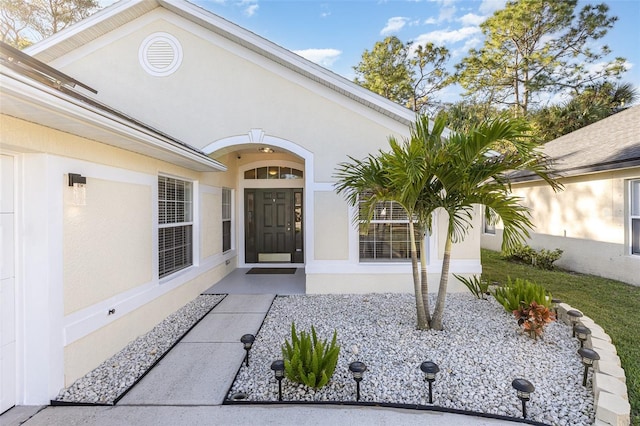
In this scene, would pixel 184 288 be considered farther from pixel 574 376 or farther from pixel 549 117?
pixel 549 117

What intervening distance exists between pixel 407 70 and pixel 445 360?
2286 centimetres

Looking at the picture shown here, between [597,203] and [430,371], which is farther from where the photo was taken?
[597,203]

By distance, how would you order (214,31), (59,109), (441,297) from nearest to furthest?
(59,109) < (441,297) < (214,31)

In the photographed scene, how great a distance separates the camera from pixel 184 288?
606 centimetres

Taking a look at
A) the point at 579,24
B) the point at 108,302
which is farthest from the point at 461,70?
the point at 108,302

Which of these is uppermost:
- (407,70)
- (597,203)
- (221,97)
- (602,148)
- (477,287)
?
(407,70)

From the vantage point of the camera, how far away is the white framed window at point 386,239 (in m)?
7.02

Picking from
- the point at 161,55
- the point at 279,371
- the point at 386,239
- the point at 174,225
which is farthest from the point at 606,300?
the point at 161,55

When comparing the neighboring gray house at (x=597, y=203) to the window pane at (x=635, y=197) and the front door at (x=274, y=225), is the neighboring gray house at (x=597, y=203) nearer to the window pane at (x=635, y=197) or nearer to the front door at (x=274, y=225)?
the window pane at (x=635, y=197)

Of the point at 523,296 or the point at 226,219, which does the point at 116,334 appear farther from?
the point at 523,296

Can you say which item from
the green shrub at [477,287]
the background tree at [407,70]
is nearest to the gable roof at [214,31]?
the green shrub at [477,287]

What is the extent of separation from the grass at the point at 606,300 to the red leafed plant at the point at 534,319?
0.86 metres

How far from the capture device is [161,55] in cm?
671

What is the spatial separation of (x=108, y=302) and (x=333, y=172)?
460 centimetres
